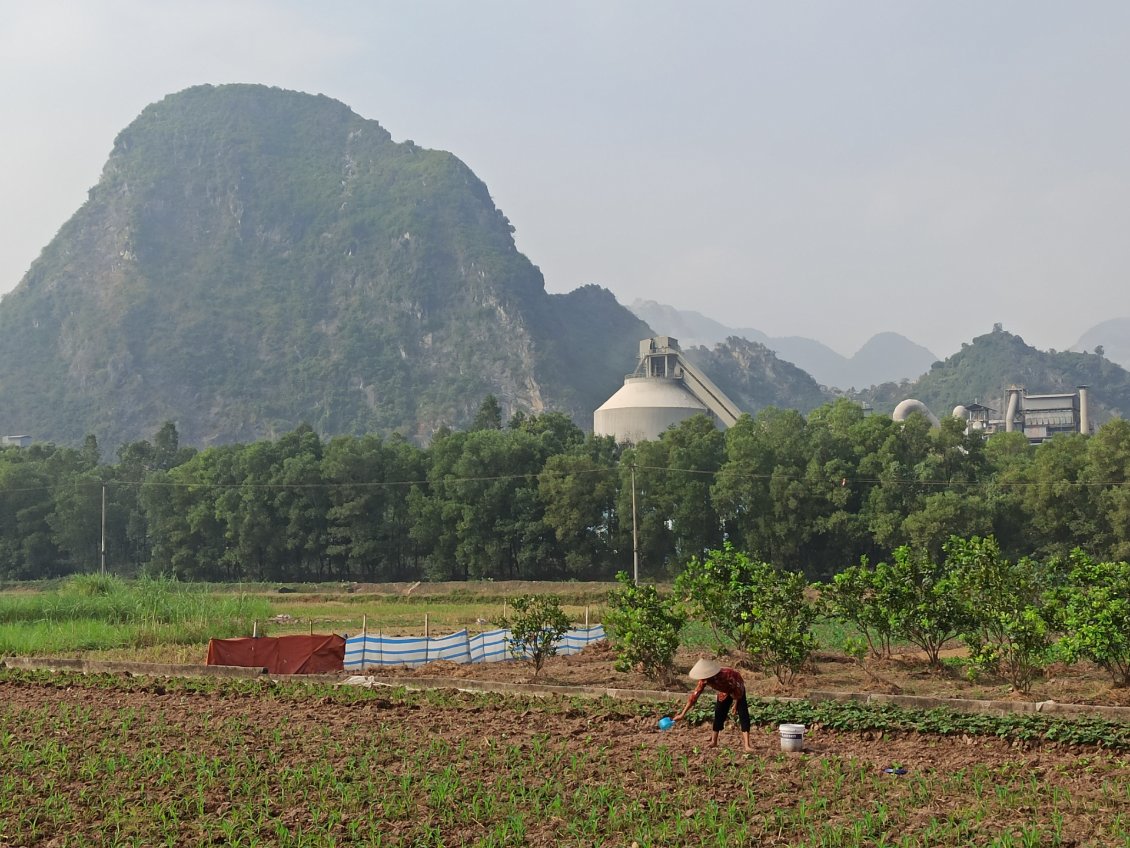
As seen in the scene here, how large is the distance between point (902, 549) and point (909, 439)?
1723 inches

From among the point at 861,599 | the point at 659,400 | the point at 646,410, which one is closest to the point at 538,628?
the point at 861,599

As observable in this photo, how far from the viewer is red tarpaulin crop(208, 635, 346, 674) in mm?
21875

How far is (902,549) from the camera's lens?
1877 centimetres

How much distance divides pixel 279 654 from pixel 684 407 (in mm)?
97180

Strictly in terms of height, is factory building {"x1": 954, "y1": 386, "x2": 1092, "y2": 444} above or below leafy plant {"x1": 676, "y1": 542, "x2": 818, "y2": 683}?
above

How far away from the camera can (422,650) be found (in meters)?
22.9

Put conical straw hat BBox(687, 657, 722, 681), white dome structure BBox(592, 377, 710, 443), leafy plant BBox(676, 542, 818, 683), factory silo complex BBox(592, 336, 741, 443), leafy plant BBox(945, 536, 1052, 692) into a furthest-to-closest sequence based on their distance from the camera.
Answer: factory silo complex BBox(592, 336, 741, 443) < white dome structure BBox(592, 377, 710, 443) < leafy plant BBox(676, 542, 818, 683) < leafy plant BBox(945, 536, 1052, 692) < conical straw hat BBox(687, 657, 722, 681)

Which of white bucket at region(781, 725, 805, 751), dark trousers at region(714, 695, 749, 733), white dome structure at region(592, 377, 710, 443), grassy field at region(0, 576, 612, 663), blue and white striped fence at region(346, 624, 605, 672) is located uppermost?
white dome structure at region(592, 377, 710, 443)

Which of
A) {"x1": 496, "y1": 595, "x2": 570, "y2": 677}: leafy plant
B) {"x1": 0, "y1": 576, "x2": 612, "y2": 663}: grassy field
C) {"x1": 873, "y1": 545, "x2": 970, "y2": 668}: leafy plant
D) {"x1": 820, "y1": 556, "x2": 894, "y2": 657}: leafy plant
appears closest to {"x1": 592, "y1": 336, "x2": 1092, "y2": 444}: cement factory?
{"x1": 0, "y1": 576, "x2": 612, "y2": 663}: grassy field

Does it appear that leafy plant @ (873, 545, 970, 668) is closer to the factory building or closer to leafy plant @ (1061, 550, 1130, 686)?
leafy plant @ (1061, 550, 1130, 686)

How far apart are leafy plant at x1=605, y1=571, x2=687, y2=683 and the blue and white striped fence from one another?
3.59 meters

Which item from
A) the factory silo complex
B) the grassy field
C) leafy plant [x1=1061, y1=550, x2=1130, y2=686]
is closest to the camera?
leafy plant [x1=1061, y1=550, x2=1130, y2=686]

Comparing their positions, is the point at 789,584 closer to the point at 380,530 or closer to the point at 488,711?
the point at 488,711

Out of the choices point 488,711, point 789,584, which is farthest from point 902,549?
point 488,711
